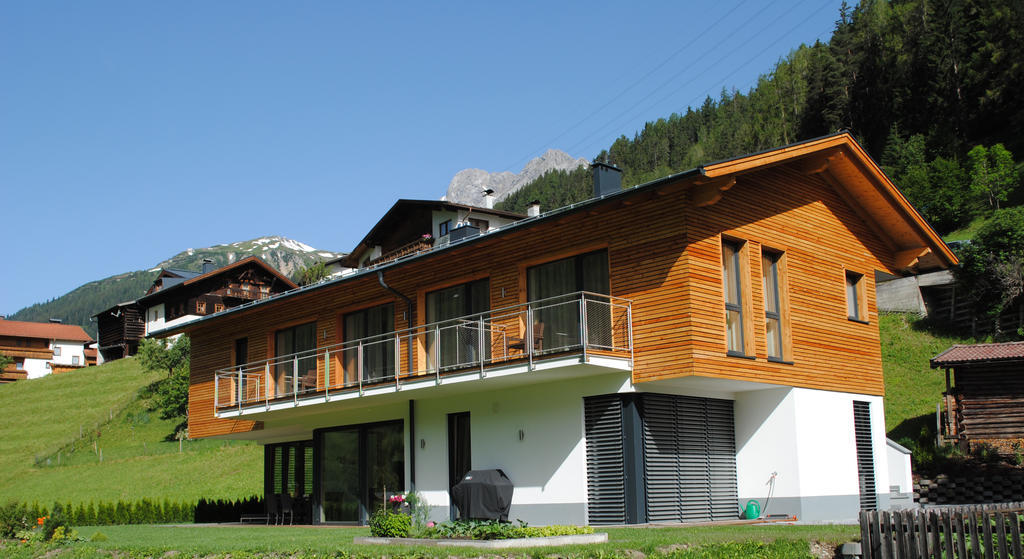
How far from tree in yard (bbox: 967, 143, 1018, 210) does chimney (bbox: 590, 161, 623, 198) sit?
118 feet

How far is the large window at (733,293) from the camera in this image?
52.9 feet

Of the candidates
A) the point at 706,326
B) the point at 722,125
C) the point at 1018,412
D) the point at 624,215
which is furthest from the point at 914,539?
the point at 722,125

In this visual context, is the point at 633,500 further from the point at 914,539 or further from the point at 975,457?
the point at 975,457

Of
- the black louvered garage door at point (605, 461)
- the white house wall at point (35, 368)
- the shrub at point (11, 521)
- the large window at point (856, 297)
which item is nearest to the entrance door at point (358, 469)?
the black louvered garage door at point (605, 461)

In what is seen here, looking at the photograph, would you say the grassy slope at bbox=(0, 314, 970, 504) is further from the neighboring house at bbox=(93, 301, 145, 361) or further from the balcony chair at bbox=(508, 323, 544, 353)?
the balcony chair at bbox=(508, 323, 544, 353)

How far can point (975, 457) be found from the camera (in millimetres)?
24703

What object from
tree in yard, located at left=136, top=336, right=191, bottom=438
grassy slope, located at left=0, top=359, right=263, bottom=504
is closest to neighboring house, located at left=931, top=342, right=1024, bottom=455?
grassy slope, located at left=0, top=359, right=263, bottom=504

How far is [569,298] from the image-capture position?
16.8 m

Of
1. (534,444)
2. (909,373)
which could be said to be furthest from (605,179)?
(909,373)

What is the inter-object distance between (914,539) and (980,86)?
5552cm

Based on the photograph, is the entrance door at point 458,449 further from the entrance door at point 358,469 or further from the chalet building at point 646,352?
the entrance door at point 358,469

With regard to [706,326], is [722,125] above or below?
above

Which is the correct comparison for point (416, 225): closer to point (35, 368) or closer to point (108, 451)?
point (108, 451)

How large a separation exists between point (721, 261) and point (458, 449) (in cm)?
686
